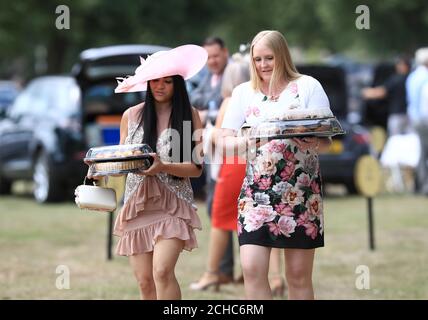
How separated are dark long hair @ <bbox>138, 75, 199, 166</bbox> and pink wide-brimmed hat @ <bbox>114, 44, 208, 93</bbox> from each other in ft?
0.22

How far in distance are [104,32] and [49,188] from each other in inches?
716

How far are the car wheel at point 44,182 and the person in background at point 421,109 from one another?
5.46 meters

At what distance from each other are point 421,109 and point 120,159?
10.9 meters

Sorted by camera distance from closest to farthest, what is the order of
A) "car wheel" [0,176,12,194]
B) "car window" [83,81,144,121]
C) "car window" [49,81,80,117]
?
"car window" [49,81,80,117] < "car window" [83,81,144,121] < "car wheel" [0,176,12,194]

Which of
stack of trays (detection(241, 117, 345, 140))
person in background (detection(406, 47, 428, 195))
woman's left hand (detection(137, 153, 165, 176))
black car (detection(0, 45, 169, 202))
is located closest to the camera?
stack of trays (detection(241, 117, 345, 140))

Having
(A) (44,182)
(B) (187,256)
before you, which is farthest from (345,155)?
(B) (187,256)

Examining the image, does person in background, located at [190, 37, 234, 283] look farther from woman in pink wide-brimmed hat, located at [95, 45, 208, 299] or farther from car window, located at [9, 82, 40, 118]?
car window, located at [9, 82, 40, 118]

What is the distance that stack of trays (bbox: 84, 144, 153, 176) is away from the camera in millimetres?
6215

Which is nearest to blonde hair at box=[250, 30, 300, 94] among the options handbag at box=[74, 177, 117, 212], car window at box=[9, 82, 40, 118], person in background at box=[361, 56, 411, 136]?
handbag at box=[74, 177, 117, 212]

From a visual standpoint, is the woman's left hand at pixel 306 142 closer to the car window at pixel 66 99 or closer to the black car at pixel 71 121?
the black car at pixel 71 121

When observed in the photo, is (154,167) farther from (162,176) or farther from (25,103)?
(25,103)

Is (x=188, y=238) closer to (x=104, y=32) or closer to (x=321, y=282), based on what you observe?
(x=321, y=282)
